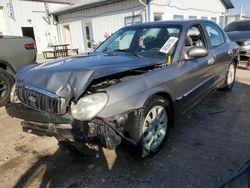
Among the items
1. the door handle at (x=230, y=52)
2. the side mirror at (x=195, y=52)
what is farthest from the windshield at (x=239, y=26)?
the side mirror at (x=195, y=52)

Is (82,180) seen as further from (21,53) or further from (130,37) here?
(21,53)

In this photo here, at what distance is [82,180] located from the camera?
9.14 ft

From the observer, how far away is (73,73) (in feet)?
8.82

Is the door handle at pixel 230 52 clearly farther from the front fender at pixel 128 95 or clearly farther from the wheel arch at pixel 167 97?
the front fender at pixel 128 95

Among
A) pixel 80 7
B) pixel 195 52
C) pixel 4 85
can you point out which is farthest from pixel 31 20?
pixel 195 52

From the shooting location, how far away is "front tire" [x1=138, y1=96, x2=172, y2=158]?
2.86 m

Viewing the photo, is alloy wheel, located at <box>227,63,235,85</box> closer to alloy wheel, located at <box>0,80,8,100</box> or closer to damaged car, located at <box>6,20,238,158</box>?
damaged car, located at <box>6,20,238,158</box>

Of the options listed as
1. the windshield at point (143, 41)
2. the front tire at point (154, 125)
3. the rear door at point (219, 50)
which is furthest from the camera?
the rear door at point (219, 50)

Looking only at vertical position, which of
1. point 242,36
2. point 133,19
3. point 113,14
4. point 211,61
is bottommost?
point 211,61

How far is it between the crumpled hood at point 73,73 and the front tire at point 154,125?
521mm

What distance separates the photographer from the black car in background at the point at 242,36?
9617 mm

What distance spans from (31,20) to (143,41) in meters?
16.7

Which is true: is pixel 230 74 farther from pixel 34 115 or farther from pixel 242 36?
pixel 242 36

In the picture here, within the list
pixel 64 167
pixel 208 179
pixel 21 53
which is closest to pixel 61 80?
pixel 64 167
